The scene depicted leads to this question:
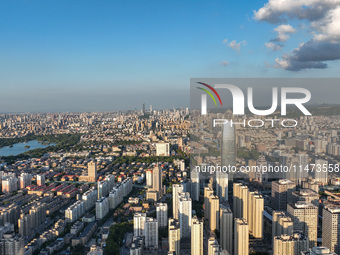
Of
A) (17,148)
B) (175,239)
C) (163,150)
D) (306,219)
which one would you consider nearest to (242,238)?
(175,239)

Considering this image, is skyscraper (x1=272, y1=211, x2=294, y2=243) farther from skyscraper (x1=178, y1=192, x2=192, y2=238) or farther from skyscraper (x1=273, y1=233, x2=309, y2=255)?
skyscraper (x1=178, y1=192, x2=192, y2=238)

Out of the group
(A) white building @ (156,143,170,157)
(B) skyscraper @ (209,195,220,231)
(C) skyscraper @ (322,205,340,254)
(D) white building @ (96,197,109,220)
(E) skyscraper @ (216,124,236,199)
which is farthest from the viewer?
(A) white building @ (156,143,170,157)

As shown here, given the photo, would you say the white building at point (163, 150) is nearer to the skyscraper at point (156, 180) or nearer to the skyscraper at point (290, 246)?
the skyscraper at point (156, 180)

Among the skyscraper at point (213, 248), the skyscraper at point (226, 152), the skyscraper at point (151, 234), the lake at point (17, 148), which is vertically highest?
the skyscraper at point (226, 152)

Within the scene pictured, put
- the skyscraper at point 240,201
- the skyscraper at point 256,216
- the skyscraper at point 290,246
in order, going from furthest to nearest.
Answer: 1. the skyscraper at point 240,201
2. the skyscraper at point 256,216
3. the skyscraper at point 290,246

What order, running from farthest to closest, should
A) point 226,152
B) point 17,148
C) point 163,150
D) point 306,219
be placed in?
1. point 17,148
2. point 163,150
3. point 226,152
4. point 306,219

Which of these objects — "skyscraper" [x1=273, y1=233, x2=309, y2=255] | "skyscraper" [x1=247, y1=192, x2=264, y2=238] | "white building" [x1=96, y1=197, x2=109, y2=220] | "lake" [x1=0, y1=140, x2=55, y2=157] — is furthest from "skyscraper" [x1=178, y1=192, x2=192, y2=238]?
"lake" [x1=0, y1=140, x2=55, y2=157]

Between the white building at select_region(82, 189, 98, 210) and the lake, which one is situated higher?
the lake

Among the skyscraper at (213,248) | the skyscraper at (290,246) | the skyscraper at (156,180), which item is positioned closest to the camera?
the skyscraper at (213,248)

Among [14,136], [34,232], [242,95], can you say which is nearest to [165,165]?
[34,232]

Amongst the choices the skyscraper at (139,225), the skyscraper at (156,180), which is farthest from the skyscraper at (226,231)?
the skyscraper at (156,180)

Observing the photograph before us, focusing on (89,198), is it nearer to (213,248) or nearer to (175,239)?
(175,239)

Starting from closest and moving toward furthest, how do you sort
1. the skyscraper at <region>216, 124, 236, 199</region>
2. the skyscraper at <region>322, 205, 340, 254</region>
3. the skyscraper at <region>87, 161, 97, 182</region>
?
the skyscraper at <region>322, 205, 340, 254</region> → the skyscraper at <region>216, 124, 236, 199</region> → the skyscraper at <region>87, 161, 97, 182</region>
